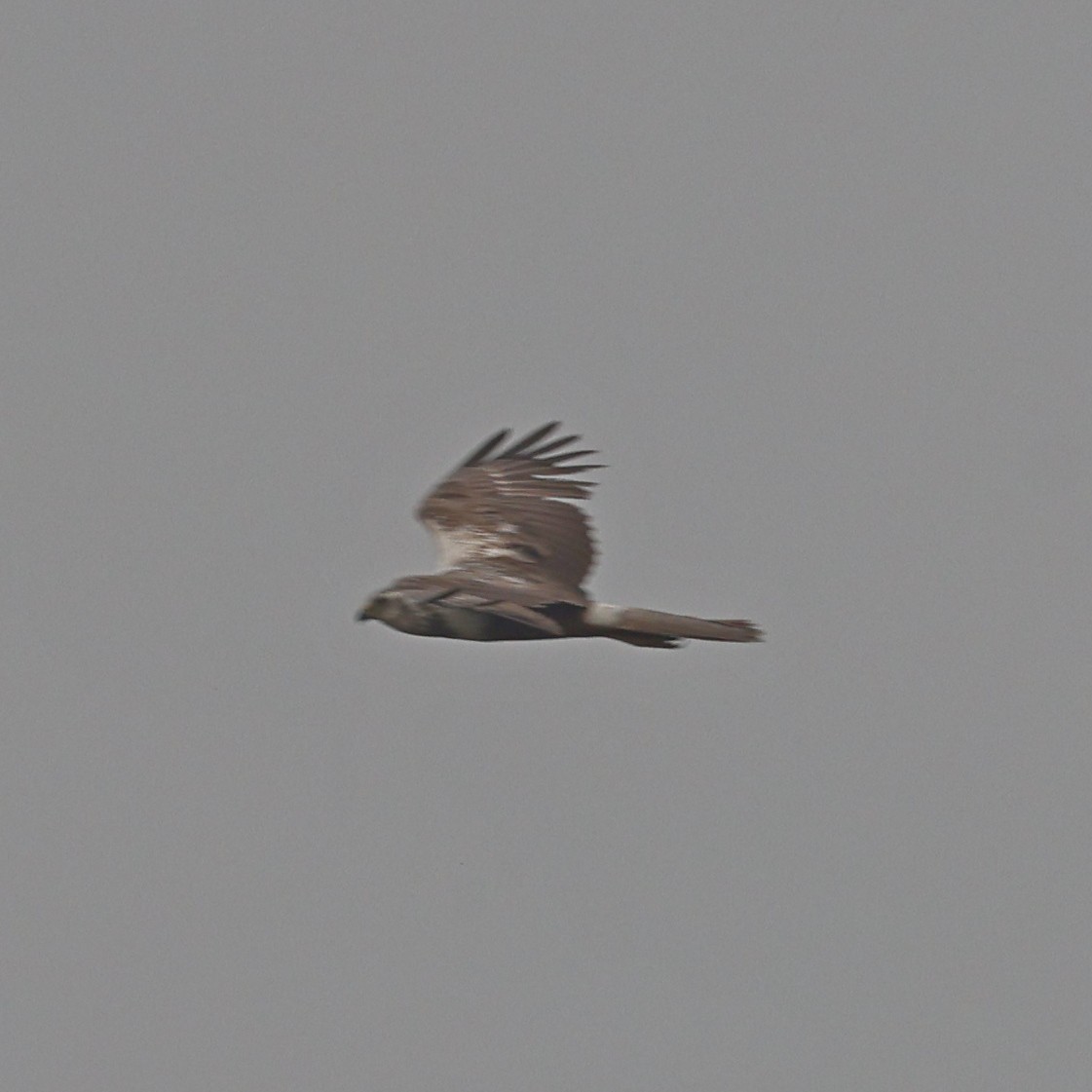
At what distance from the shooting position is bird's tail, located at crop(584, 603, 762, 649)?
16797 millimetres

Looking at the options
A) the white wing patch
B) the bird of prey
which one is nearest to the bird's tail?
the bird of prey

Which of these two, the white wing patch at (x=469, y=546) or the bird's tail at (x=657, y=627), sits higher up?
the white wing patch at (x=469, y=546)

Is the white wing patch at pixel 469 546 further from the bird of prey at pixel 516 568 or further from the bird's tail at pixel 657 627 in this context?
the bird's tail at pixel 657 627

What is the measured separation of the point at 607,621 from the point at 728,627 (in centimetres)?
102

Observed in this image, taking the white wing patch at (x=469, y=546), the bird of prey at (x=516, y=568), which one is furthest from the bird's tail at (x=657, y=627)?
the white wing patch at (x=469, y=546)

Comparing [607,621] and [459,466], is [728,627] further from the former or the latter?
[459,466]

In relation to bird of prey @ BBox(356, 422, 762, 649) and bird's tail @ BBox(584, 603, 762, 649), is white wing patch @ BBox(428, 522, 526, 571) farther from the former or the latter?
bird's tail @ BBox(584, 603, 762, 649)

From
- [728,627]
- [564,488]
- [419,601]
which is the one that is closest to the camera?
[419,601]

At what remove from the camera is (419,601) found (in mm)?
15734

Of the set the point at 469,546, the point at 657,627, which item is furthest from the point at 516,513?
the point at 657,627

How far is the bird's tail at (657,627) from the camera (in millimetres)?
16797

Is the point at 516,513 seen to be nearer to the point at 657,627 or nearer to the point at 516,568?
the point at 516,568

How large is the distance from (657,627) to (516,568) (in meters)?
1.71

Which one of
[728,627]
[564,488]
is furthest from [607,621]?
[564,488]
